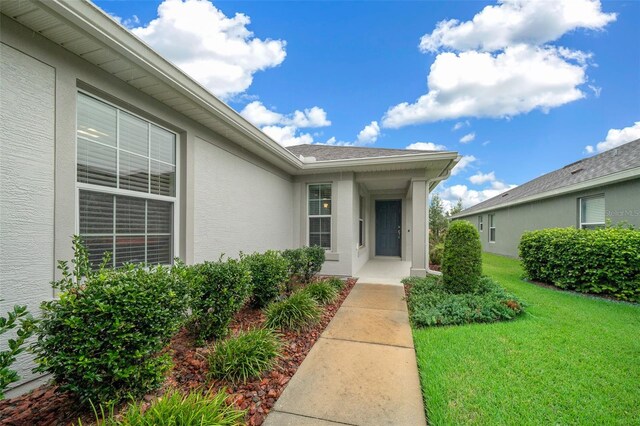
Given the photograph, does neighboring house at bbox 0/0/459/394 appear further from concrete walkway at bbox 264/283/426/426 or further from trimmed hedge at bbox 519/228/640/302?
trimmed hedge at bbox 519/228/640/302

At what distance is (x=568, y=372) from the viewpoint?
2689 millimetres

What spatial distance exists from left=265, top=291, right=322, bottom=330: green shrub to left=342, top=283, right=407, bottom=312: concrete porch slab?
123cm

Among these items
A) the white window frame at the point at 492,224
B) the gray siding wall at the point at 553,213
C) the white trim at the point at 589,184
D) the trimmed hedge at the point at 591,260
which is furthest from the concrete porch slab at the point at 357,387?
the white window frame at the point at 492,224

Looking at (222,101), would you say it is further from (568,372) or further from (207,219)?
(568,372)

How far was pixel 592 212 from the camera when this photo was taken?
836 cm

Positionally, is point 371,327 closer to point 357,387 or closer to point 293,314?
point 293,314

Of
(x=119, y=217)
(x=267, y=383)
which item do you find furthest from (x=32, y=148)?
(x=267, y=383)

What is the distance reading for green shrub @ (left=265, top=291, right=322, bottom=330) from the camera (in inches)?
149

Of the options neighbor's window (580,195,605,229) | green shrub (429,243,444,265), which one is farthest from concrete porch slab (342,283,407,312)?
neighbor's window (580,195,605,229)

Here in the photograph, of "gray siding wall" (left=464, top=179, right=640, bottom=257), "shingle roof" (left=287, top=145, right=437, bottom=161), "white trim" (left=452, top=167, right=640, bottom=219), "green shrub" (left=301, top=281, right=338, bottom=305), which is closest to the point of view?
"green shrub" (left=301, top=281, right=338, bottom=305)

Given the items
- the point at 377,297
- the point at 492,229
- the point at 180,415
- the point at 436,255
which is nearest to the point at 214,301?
the point at 180,415

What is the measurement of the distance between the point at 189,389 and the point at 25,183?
2452 millimetres

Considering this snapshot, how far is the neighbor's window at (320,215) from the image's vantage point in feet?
25.8

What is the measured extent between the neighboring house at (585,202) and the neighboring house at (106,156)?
208 inches
